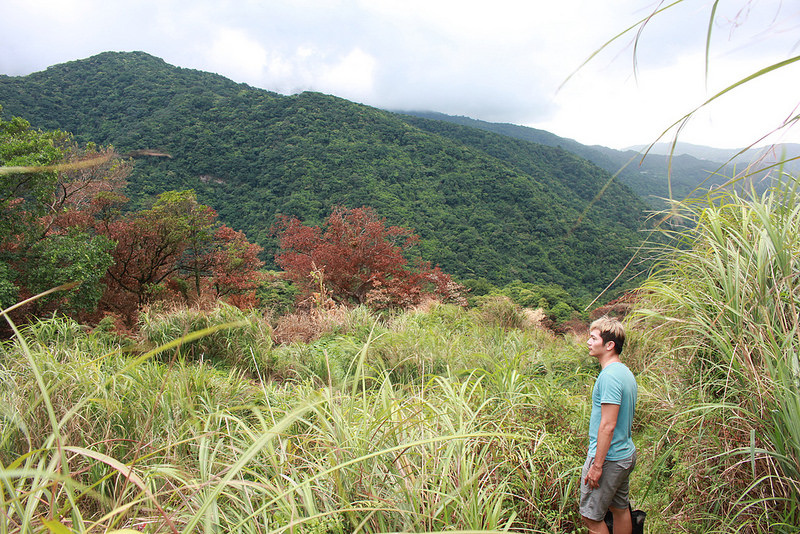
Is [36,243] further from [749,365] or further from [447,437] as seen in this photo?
[749,365]

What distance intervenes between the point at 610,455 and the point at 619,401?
0.29m

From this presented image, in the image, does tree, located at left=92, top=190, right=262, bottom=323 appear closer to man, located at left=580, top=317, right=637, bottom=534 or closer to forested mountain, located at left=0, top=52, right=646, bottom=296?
man, located at left=580, top=317, right=637, bottom=534

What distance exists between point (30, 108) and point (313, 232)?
33.6m

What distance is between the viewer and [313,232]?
482 inches

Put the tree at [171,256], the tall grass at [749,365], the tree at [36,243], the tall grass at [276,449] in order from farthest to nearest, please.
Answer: the tree at [171,256] < the tree at [36,243] < the tall grass at [749,365] < the tall grass at [276,449]

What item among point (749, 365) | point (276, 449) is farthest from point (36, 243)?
point (749, 365)

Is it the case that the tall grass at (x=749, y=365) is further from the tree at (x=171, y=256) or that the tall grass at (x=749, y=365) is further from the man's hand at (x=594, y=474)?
the tree at (x=171, y=256)

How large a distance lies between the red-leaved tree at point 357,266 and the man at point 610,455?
25.9 feet

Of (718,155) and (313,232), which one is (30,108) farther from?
(718,155)

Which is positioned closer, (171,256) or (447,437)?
(447,437)

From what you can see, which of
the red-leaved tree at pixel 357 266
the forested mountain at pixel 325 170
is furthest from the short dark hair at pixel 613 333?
the forested mountain at pixel 325 170

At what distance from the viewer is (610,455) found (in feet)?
6.87

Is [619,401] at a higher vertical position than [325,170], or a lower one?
lower

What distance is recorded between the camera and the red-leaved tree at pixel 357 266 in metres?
10.7
